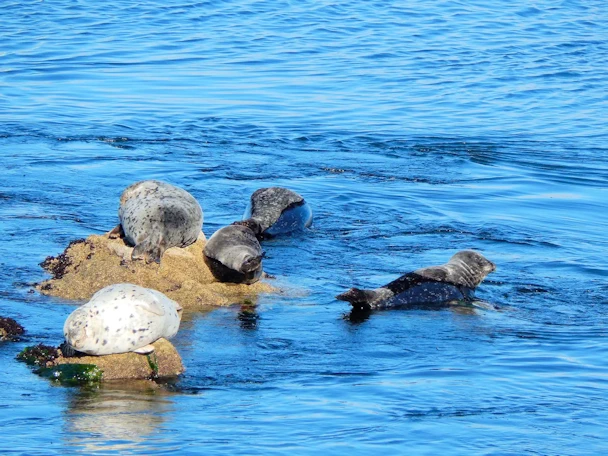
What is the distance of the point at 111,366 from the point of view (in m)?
6.47

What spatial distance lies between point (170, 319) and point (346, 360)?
3.54 feet

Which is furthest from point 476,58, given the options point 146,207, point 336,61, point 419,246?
point 146,207

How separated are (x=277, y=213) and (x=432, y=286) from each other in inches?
99.3

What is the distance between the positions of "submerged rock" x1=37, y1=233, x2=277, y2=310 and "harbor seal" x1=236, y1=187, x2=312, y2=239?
5.77 ft

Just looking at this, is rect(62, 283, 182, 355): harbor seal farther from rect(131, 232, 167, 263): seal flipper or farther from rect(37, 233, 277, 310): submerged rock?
rect(131, 232, 167, 263): seal flipper

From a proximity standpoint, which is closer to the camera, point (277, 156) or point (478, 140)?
point (277, 156)

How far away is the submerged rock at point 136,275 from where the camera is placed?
804 centimetres

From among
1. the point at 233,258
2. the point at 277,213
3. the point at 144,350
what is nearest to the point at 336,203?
the point at 277,213

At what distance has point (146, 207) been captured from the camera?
849 cm

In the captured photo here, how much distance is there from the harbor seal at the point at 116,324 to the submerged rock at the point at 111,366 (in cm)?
5

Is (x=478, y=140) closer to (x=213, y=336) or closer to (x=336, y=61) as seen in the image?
(x=336, y=61)

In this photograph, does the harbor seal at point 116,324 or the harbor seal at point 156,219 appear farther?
the harbor seal at point 156,219

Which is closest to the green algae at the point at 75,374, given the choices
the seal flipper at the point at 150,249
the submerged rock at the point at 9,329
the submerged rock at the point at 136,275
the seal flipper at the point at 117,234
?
the submerged rock at the point at 9,329

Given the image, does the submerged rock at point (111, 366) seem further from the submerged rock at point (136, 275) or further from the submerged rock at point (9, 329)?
the submerged rock at point (136, 275)
